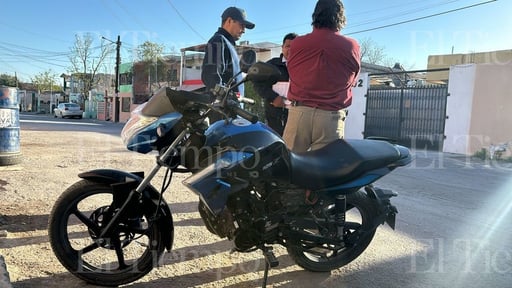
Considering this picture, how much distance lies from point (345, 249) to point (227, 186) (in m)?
1.32

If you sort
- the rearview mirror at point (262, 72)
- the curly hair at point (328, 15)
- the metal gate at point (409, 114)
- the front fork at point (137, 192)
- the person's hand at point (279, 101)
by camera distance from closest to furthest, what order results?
the rearview mirror at point (262, 72) → the front fork at point (137, 192) → the curly hair at point (328, 15) → the person's hand at point (279, 101) → the metal gate at point (409, 114)

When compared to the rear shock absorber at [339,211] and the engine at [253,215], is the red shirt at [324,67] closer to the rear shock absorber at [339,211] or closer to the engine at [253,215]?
the rear shock absorber at [339,211]

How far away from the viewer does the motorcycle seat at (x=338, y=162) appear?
2646 mm

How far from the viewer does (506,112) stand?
1184 cm

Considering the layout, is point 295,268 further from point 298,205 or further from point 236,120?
point 236,120

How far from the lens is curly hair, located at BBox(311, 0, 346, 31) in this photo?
3.22 m

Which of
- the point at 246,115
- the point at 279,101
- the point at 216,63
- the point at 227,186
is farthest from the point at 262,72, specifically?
the point at 279,101

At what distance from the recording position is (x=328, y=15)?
321 centimetres

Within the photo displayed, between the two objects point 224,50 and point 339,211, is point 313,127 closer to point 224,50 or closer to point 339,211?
point 339,211

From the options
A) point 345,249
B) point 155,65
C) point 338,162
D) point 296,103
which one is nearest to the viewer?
point 338,162

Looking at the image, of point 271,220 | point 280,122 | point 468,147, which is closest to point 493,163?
point 468,147

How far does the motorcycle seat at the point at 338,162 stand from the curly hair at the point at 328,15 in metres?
0.97

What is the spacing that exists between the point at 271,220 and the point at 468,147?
1151 centimetres

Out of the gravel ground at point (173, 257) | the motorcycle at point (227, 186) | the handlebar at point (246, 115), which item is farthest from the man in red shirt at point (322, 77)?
the gravel ground at point (173, 257)
